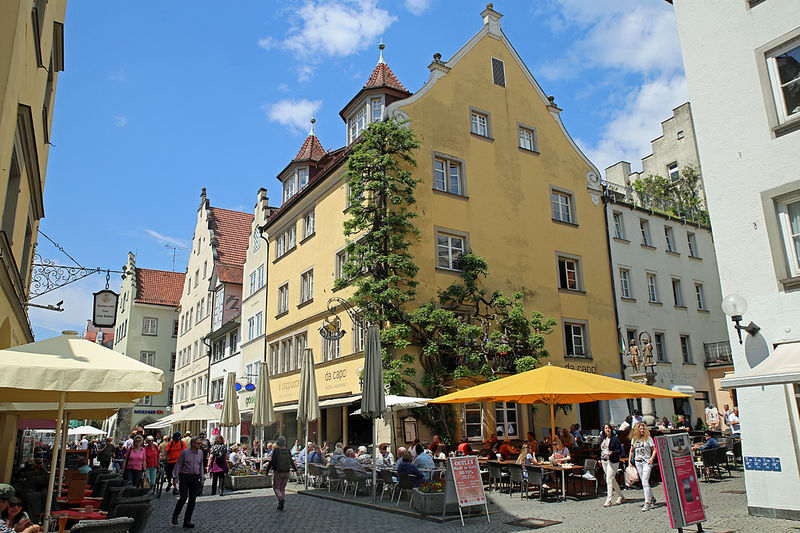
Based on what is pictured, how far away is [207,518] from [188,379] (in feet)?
116

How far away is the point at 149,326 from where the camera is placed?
55.7 metres

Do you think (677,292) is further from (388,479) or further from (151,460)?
(151,460)

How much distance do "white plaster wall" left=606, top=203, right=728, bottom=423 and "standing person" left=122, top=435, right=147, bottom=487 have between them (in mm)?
20547

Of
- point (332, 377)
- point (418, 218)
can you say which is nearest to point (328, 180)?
point (418, 218)

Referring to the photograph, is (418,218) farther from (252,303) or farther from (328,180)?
(252,303)

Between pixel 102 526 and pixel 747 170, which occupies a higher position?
pixel 747 170

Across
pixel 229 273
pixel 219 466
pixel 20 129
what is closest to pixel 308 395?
pixel 219 466

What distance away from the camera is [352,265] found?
71.4 ft

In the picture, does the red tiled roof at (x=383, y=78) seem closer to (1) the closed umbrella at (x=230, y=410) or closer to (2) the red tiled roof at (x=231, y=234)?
(1) the closed umbrella at (x=230, y=410)

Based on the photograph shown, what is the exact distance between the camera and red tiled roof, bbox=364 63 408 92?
25364 millimetres

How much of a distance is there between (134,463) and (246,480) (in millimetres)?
4747

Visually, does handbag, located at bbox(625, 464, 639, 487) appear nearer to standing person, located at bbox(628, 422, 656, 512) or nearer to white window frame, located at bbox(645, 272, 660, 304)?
standing person, located at bbox(628, 422, 656, 512)

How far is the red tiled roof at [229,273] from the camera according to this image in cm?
3956

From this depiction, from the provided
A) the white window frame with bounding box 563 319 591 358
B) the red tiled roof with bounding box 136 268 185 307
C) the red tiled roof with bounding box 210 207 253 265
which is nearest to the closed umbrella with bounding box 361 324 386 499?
the white window frame with bounding box 563 319 591 358
